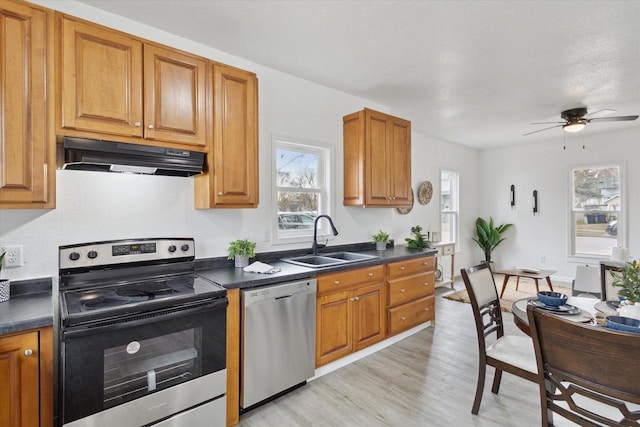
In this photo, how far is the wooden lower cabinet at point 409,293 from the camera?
3.27 metres

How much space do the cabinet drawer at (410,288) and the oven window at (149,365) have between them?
6.47 ft

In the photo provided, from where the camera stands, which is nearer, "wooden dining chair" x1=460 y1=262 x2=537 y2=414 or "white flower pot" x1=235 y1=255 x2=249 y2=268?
"wooden dining chair" x1=460 y1=262 x2=537 y2=414

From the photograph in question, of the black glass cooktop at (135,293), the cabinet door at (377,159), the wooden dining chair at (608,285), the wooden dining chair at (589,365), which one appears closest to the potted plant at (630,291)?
the wooden dining chair at (589,365)

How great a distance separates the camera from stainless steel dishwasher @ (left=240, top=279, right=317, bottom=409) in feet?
7.18

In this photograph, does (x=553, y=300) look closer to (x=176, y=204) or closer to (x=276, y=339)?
(x=276, y=339)

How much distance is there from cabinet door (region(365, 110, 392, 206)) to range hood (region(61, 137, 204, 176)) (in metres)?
1.82

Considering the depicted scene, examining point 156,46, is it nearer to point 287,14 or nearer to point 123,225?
point 287,14

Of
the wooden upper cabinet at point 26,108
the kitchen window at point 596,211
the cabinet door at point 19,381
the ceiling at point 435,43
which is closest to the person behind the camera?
the cabinet door at point 19,381

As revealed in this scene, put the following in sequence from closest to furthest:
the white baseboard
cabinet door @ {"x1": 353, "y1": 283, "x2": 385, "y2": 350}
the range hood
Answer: the range hood → the white baseboard → cabinet door @ {"x1": 353, "y1": 283, "x2": 385, "y2": 350}

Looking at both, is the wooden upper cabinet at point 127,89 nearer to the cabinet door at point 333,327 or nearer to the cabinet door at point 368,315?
the cabinet door at point 333,327

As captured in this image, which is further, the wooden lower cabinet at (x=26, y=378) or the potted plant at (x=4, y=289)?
the potted plant at (x=4, y=289)

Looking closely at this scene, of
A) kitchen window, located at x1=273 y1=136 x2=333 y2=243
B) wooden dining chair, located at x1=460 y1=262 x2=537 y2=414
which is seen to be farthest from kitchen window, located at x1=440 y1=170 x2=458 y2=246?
wooden dining chair, located at x1=460 y1=262 x2=537 y2=414

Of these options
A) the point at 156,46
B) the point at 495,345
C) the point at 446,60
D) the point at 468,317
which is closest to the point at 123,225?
the point at 156,46

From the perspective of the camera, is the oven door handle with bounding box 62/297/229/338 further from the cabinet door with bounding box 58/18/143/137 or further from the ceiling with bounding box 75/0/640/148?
the ceiling with bounding box 75/0/640/148
